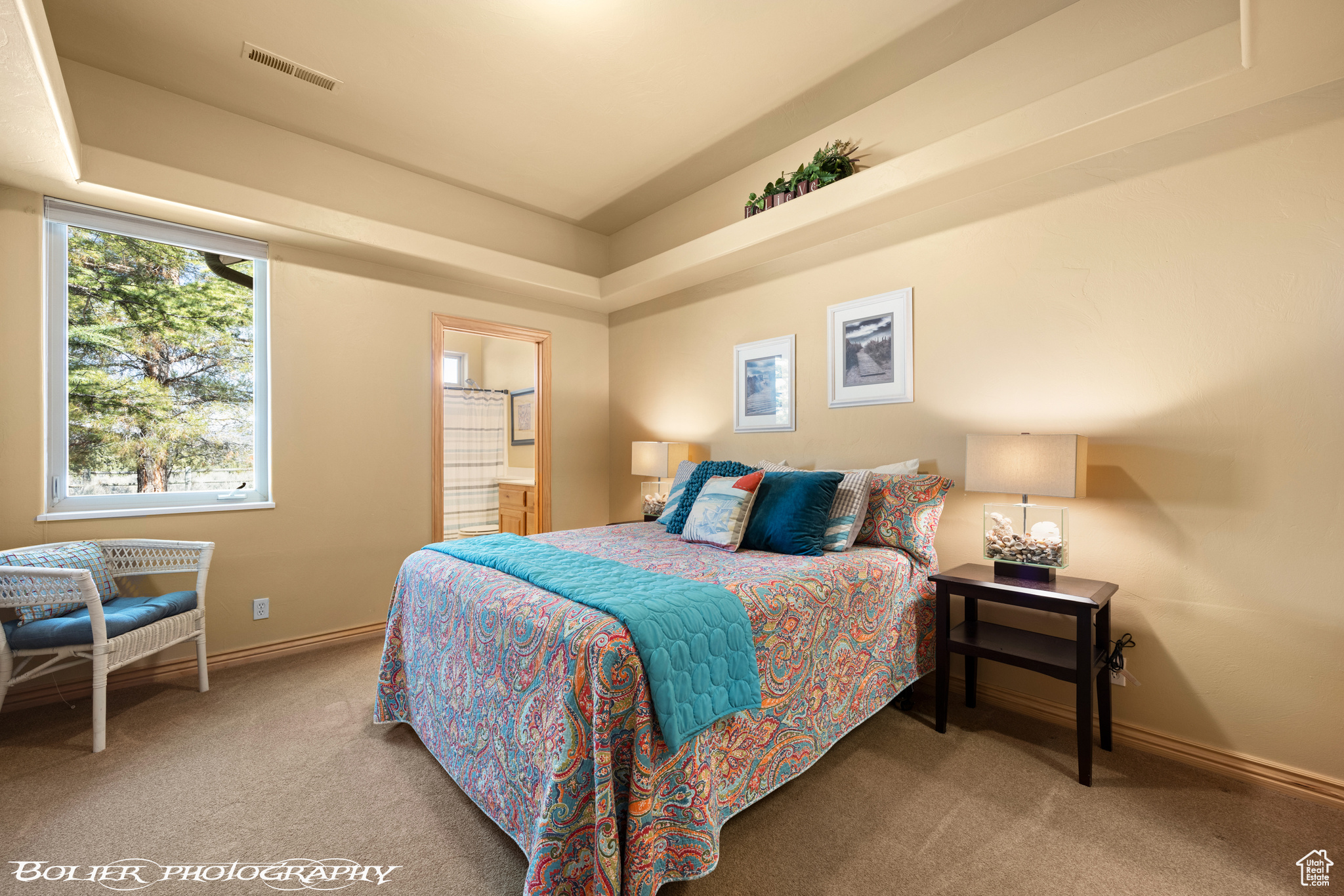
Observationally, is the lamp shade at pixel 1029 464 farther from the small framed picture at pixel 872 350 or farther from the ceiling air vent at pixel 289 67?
the ceiling air vent at pixel 289 67

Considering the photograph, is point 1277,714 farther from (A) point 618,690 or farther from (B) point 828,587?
(A) point 618,690

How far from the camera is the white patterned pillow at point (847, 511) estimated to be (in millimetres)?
2496

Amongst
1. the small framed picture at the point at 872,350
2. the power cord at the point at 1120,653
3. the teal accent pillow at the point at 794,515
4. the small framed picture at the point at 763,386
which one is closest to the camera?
the power cord at the point at 1120,653

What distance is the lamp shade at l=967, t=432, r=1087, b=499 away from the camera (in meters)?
2.13

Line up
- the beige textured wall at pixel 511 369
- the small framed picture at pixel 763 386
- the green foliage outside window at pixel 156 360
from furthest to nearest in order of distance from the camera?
the beige textured wall at pixel 511 369 < the small framed picture at pixel 763 386 < the green foliage outside window at pixel 156 360

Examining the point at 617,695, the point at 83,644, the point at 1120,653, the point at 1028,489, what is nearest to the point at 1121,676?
the point at 1120,653

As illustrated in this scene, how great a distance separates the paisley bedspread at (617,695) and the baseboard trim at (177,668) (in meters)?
1.33

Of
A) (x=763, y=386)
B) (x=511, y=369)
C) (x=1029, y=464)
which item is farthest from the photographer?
(x=511, y=369)

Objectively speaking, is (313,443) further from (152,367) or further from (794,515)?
(794,515)

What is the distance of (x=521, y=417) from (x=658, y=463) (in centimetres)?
263

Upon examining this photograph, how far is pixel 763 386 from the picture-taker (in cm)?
364

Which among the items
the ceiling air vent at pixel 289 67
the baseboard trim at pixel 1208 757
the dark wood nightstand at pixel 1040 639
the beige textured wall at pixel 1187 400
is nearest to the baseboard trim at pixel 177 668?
the ceiling air vent at pixel 289 67

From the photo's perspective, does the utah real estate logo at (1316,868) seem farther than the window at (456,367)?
No

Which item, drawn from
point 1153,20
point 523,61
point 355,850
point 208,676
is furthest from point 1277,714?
point 208,676
